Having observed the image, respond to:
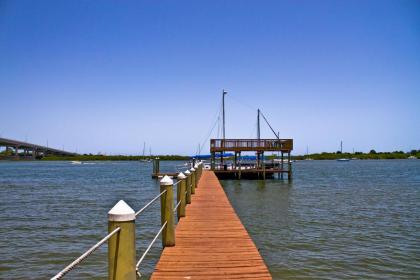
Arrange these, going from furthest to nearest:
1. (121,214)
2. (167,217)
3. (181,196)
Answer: (181,196) < (167,217) < (121,214)

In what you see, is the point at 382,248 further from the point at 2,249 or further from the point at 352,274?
the point at 2,249

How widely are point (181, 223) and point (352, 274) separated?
4.47 m

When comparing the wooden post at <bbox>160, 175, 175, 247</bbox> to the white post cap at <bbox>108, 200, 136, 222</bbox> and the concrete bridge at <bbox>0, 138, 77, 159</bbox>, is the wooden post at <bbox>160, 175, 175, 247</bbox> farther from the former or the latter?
the concrete bridge at <bbox>0, 138, 77, 159</bbox>

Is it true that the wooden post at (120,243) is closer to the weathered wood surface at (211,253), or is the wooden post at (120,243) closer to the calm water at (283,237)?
the weathered wood surface at (211,253)

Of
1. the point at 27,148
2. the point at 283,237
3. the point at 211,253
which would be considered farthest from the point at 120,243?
the point at 27,148

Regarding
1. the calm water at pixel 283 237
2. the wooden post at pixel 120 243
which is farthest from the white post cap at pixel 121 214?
the calm water at pixel 283 237

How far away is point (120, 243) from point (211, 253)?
10.7ft

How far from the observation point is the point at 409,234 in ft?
45.6

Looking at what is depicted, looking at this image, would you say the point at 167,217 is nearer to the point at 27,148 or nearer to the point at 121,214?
the point at 121,214

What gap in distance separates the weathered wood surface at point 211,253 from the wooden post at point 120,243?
1.67m

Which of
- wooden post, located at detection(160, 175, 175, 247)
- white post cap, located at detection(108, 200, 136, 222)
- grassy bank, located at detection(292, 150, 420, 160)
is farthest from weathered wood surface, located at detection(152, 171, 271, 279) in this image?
grassy bank, located at detection(292, 150, 420, 160)

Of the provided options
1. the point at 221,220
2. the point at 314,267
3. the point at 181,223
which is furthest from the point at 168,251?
the point at 314,267

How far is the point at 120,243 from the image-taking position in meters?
3.93

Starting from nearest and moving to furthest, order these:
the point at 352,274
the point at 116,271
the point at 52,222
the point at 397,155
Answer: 1. the point at 116,271
2. the point at 352,274
3. the point at 52,222
4. the point at 397,155
